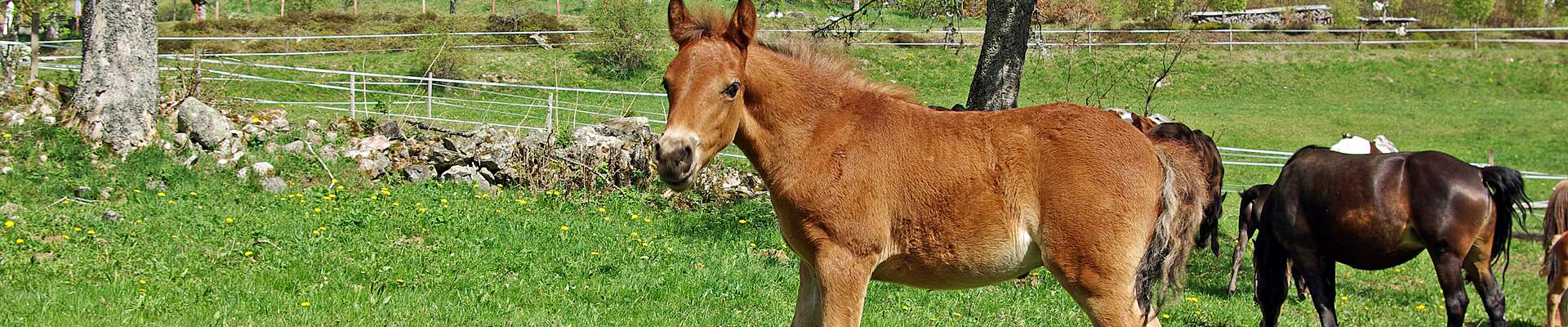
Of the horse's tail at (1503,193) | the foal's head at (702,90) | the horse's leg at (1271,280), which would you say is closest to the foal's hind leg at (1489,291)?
the horse's tail at (1503,193)

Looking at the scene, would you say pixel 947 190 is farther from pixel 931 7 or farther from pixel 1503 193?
pixel 931 7

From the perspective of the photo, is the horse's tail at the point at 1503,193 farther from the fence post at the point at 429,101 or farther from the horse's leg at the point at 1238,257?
the fence post at the point at 429,101

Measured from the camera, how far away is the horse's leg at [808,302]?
4.69 meters

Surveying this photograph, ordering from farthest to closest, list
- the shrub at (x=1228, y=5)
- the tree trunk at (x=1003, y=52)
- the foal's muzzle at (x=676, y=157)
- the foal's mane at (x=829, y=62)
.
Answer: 1. the shrub at (x=1228, y=5)
2. the tree trunk at (x=1003, y=52)
3. the foal's mane at (x=829, y=62)
4. the foal's muzzle at (x=676, y=157)

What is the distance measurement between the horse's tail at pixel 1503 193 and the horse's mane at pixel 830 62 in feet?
18.3

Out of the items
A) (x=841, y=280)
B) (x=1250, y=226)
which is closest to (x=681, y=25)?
(x=841, y=280)

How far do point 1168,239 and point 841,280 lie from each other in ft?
4.53

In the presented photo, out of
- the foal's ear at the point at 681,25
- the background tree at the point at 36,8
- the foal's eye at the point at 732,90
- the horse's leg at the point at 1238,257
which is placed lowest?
the horse's leg at the point at 1238,257

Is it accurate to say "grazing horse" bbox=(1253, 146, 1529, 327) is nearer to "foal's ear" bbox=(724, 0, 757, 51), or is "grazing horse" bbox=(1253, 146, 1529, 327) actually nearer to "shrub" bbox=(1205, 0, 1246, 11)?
"foal's ear" bbox=(724, 0, 757, 51)

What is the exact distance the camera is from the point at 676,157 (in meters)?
3.80

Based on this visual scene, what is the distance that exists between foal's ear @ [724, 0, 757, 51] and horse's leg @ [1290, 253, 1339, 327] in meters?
5.65

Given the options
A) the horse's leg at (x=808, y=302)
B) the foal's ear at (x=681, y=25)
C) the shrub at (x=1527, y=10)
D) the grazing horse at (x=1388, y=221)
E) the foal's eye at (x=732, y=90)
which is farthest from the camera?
the shrub at (x=1527, y=10)

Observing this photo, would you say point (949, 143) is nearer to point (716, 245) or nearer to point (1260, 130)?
point (716, 245)

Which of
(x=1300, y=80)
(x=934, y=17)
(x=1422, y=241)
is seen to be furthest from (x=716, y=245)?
(x=1300, y=80)
